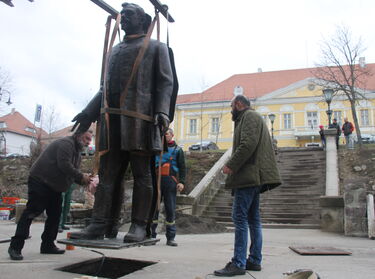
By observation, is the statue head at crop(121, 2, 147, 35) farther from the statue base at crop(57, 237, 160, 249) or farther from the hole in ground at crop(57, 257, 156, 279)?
the hole in ground at crop(57, 257, 156, 279)

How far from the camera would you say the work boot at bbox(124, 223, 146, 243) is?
3.36 meters

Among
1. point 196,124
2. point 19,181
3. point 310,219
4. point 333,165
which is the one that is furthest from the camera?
point 196,124

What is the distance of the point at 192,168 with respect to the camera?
671 inches

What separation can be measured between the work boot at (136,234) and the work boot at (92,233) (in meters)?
0.25

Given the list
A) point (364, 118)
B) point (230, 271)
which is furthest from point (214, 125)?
point (230, 271)

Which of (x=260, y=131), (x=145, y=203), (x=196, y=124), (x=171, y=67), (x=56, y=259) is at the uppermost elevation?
(x=196, y=124)

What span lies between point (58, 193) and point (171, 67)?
2129 millimetres

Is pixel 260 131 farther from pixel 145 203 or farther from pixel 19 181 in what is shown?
pixel 19 181

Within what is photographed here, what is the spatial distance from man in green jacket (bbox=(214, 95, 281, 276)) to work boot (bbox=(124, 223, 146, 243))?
3.17 feet

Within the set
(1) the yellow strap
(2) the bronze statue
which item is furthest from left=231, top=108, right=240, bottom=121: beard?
(1) the yellow strap

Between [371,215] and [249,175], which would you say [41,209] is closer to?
[249,175]

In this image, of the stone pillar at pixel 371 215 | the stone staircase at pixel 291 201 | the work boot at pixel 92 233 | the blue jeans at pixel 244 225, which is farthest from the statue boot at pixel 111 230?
the stone staircase at pixel 291 201

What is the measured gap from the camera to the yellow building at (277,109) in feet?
144

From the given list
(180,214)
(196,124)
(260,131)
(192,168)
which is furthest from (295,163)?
(196,124)
